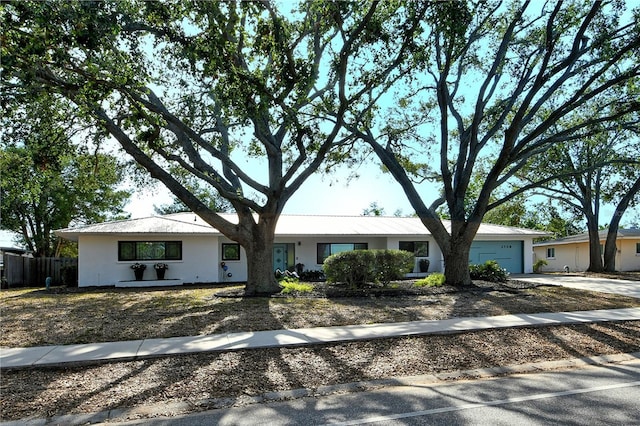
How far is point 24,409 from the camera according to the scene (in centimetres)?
474

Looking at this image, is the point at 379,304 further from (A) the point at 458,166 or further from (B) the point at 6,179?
(B) the point at 6,179

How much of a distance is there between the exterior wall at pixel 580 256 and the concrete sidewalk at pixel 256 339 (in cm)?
2367

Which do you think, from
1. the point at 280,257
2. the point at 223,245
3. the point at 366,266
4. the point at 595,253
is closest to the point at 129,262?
the point at 223,245

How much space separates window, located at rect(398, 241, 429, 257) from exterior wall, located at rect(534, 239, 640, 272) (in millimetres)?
15973

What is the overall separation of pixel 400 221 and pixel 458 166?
9950 mm

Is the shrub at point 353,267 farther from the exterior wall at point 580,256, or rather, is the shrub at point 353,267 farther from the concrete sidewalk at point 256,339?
the exterior wall at point 580,256

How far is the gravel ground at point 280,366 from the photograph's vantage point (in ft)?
16.6

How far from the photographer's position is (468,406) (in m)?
4.77

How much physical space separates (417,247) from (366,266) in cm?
921

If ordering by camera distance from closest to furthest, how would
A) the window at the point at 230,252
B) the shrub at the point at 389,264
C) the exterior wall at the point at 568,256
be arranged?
1. the shrub at the point at 389,264
2. the window at the point at 230,252
3. the exterior wall at the point at 568,256

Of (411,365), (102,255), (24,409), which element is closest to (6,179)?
(102,255)

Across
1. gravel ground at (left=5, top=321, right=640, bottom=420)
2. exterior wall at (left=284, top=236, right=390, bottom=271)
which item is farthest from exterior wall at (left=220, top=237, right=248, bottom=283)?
gravel ground at (left=5, top=321, right=640, bottom=420)

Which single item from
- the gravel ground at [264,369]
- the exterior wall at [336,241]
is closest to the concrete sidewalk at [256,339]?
the gravel ground at [264,369]

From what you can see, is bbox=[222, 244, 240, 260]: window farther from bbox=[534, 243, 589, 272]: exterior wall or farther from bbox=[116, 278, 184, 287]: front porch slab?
bbox=[534, 243, 589, 272]: exterior wall
